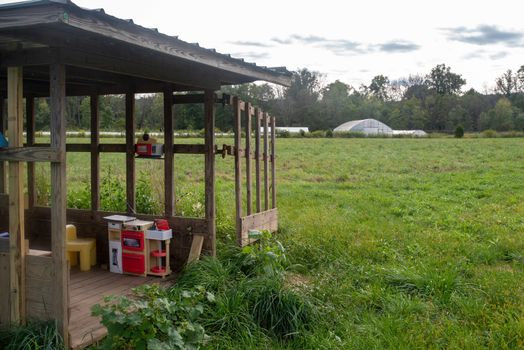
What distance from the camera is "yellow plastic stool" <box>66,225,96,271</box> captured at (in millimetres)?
6473

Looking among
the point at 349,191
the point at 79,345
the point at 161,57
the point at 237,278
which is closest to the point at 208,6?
the point at 161,57

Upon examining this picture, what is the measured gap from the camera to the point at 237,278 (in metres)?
5.78

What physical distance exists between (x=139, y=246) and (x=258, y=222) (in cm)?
199

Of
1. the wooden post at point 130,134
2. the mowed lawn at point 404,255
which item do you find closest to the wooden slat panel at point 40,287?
the mowed lawn at point 404,255

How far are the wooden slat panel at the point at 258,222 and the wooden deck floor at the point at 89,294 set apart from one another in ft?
4.65

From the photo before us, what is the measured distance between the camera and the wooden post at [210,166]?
640cm

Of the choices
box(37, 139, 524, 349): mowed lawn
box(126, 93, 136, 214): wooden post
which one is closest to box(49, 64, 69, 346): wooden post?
box(37, 139, 524, 349): mowed lawn

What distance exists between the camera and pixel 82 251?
21.3 ft

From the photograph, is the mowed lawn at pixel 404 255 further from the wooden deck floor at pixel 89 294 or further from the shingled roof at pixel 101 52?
the shingled roof at pixel 101 52

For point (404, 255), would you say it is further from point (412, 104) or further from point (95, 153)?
→ point (412, 104)

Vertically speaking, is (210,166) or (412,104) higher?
(412,104)

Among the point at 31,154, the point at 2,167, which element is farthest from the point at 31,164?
the point at 31,154

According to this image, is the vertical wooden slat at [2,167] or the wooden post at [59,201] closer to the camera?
the wooden post at [59,201]

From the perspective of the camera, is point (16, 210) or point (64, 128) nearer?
point (64, 128)
